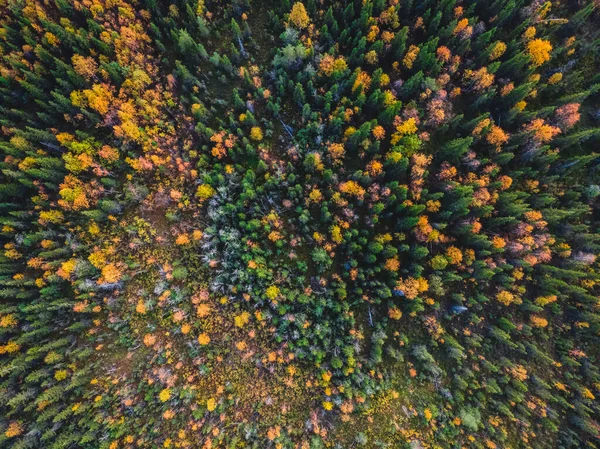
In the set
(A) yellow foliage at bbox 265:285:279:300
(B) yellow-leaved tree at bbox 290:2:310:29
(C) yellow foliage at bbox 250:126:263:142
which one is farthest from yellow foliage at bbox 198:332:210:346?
(B) yellow-leaved tree at bbox 290:2:310:29

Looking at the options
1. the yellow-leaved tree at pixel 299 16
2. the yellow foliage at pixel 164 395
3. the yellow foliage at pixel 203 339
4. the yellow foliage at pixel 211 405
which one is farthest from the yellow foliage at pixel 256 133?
the yellow foliage at pixel 211 405

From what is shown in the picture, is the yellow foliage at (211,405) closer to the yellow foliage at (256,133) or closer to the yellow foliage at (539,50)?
the yellow foliage at (256,133)

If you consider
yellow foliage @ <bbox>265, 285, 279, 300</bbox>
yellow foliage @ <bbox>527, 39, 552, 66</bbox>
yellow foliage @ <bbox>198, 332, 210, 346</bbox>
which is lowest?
yellow foliage @ <bbox>198, 332, 210, 346</bbox>

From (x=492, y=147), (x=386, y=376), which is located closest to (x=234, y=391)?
(x=386, y=376)

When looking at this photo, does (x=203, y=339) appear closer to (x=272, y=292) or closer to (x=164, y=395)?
(x=164, y=395)

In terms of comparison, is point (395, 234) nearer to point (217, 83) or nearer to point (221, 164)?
point (221, 164)

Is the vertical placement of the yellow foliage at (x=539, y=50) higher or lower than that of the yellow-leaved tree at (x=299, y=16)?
lower

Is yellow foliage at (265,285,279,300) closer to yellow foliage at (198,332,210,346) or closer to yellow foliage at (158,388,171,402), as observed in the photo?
yellow foliage at (198,332,210,346)

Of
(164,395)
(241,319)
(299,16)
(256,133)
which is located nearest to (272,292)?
(241,319)
